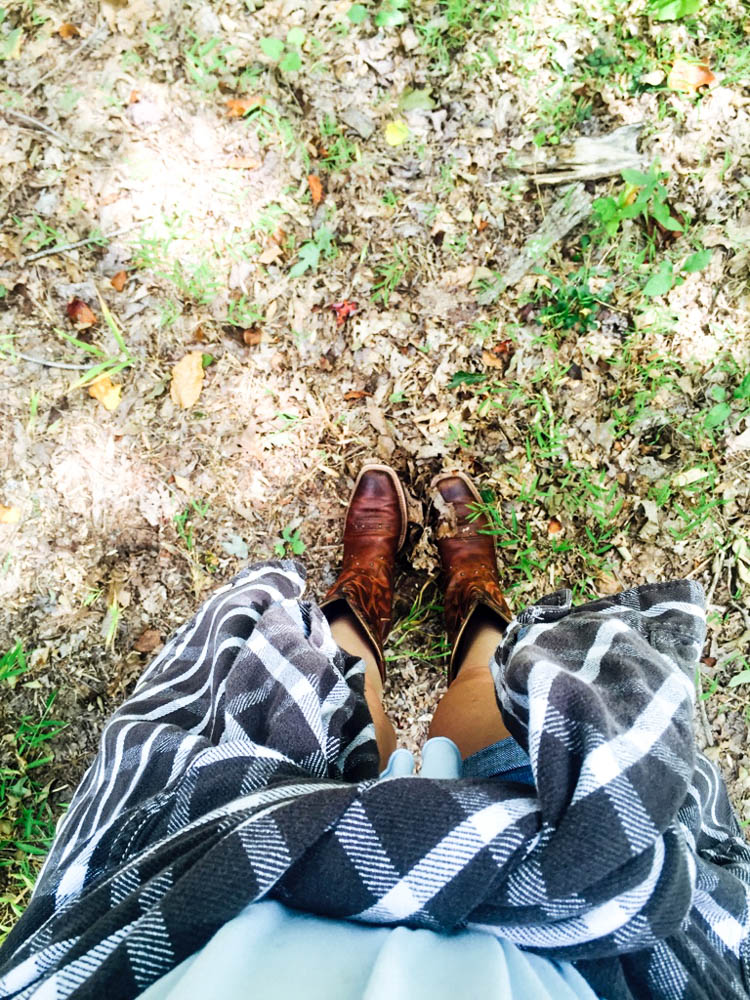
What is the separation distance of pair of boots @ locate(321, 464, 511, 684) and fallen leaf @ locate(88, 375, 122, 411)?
0.98 metres

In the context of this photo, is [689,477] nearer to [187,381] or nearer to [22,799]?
[187,381]

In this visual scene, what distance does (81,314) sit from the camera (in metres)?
2.33

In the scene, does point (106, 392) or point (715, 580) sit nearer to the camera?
point (715, 580)

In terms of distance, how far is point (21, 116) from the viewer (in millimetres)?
2355

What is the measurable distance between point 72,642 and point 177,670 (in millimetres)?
969

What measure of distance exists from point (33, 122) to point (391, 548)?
2.16 m

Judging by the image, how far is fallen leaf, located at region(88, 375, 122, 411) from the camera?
2.31 m

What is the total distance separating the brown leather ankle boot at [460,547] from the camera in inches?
84.0

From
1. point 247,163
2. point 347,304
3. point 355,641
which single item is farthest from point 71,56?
point 355,641

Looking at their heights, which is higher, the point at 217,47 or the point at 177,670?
the point at 217,47

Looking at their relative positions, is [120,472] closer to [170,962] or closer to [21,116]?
[21,116]

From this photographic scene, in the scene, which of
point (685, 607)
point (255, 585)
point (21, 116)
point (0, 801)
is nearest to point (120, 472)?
point (255, 585)

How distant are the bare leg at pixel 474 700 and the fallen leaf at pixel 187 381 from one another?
1322 millimetres

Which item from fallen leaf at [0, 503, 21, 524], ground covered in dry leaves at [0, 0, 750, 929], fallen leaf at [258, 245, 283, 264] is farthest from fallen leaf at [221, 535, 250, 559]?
fallen leaf at [258, 245, 283, 264]
